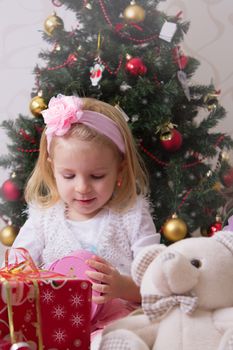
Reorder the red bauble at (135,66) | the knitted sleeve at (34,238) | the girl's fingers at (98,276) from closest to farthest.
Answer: the girl's fingers at (98,276), the knitted sleeve at (34,238), the red bauble at (135,66)

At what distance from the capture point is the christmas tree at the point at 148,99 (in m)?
1.63

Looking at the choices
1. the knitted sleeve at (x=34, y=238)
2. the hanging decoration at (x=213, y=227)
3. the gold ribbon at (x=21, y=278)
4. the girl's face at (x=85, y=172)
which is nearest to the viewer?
the gold ribbon at (x=21, y=278)

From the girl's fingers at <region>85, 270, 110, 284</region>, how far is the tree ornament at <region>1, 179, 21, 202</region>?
0.73m

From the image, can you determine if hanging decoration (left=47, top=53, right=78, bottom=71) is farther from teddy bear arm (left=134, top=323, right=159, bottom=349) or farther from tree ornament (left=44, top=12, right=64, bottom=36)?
teddy bear arm (left=134, top=323, right=159, bottom=349)

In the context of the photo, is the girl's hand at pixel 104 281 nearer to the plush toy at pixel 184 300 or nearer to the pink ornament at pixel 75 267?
the pink ornament at pixel 75 267

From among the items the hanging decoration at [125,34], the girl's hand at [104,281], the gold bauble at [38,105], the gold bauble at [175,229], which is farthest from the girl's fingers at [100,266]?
the hanging decoration at [125,34]

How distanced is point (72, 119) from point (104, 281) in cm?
45

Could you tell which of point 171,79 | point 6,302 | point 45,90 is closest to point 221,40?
point 171,79

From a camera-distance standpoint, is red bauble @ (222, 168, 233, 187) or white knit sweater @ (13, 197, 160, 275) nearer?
white knit sweater @ (13, 197, 160, 275)

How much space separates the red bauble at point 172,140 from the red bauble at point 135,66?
214mm

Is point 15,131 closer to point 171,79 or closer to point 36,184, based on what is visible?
point 36,184

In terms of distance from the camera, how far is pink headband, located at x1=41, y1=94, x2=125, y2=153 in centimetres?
132

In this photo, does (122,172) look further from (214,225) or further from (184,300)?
(184,300)

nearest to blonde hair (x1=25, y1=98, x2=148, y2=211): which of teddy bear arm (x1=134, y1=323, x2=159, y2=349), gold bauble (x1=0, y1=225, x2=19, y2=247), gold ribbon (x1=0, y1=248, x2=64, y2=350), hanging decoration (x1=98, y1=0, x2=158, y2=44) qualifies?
gold bauble (x1=0, y1=225, x2=19, y2=247)
